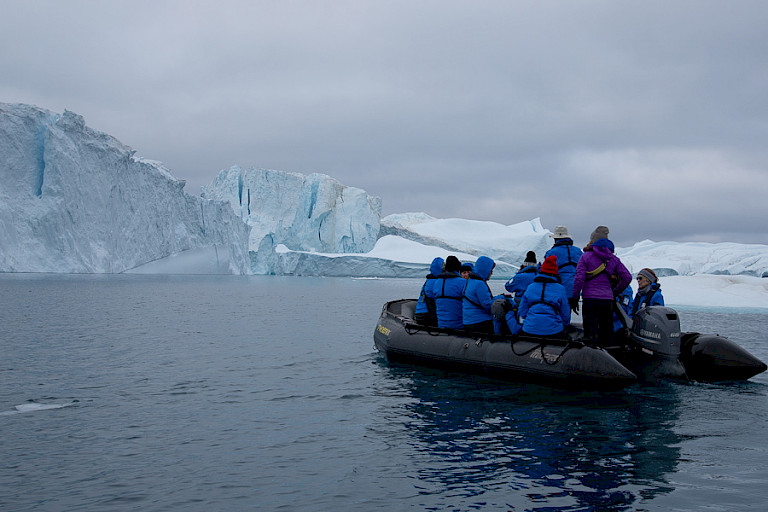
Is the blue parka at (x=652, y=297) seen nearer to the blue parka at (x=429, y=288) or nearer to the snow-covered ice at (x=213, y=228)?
the blue parka at (x=429, y=288)

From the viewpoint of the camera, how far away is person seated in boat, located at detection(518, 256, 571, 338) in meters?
7.47

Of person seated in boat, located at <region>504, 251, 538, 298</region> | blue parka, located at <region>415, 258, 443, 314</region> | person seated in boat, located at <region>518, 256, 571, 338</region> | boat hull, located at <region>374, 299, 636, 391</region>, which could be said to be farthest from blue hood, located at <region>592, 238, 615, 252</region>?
blue parka, located at <region>415, 258, 443, 314</region>

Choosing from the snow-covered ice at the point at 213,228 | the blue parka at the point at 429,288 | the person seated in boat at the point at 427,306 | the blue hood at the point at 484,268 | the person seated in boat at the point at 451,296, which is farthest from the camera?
the snow-covered ice at the point at 213,228

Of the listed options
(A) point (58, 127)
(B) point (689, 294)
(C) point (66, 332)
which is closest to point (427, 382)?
(C) point (66, 332)

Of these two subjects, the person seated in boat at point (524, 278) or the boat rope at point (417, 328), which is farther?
the boat rope at point (417, 328)

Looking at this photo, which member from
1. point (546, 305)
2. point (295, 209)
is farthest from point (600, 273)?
point (295, 209)

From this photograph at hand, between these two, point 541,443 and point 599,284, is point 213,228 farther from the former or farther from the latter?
point 541,443

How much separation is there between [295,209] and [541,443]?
54229 mm

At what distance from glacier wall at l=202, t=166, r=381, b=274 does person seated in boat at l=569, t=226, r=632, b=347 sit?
50.2 m

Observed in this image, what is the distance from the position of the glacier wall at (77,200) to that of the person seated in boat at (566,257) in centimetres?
3979

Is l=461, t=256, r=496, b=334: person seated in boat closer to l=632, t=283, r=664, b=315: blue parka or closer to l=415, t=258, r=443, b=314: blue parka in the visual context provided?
l=415, t=258, r=443, b=314: blue parka

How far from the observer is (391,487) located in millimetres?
4641

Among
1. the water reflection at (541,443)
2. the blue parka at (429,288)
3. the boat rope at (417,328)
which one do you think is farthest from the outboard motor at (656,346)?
the blue parka at (429,288)

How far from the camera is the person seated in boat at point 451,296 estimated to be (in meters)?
9.19
